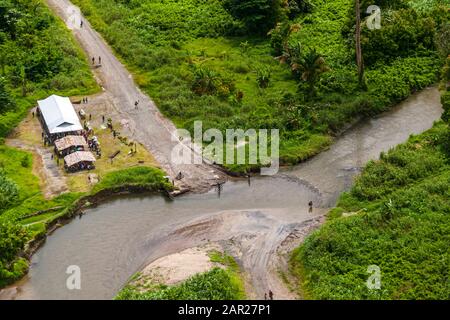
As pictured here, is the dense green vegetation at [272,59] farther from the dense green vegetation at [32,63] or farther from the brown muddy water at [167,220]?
the dense green vegetation at [32,63]

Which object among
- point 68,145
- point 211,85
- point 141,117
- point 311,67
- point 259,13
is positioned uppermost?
point 259,13

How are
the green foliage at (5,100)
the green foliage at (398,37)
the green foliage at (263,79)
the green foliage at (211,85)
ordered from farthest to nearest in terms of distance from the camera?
1. the green foliage at (398,37)
2. the green foliage at (263,79)
3. the green foliage at (211,85)
4. the green foliage at (5,100)

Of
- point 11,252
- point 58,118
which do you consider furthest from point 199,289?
point 58,118

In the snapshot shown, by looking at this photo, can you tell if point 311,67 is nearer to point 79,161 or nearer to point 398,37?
point 398,37

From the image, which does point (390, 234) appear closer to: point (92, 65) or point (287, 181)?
point (287, 181)

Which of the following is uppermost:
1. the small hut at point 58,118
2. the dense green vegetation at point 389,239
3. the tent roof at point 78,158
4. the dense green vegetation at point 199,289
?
the small hut at point 58,118

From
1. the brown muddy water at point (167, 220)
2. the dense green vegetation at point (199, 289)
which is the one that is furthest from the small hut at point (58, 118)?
the dense green vegetation at point (199, 289)

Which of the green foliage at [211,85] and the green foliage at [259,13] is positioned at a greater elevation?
the green foliage at [259,13]
